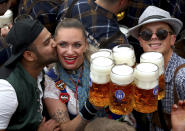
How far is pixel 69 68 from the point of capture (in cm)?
223

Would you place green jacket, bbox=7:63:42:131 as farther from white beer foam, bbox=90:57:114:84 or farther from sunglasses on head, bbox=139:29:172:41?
sunglasses on head, bbox=139:29:172:41

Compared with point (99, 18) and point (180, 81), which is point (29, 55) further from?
point (180, 81)

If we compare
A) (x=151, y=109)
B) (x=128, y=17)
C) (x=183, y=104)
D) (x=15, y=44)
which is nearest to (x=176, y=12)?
(x=128, y=17)

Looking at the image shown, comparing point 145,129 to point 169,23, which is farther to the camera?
point 145,129

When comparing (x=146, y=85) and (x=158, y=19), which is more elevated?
(x=158, y=19)

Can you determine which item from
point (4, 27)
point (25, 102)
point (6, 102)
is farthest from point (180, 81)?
point (4, 27)

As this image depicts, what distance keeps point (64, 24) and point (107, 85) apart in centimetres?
94

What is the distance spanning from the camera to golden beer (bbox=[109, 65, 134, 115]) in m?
1.53

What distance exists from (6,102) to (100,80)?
31.7 inches

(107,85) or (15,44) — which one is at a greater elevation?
(15,44)

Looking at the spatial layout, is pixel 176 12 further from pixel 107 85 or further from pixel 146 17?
pixel 107 85

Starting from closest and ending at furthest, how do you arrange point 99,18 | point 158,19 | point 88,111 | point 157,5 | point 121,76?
point 121,76
point 88,111
point 158,19
point 99,18
point 157,5

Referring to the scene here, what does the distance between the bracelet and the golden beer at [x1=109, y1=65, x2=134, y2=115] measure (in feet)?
0.81

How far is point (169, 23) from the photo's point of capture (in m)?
2.28
